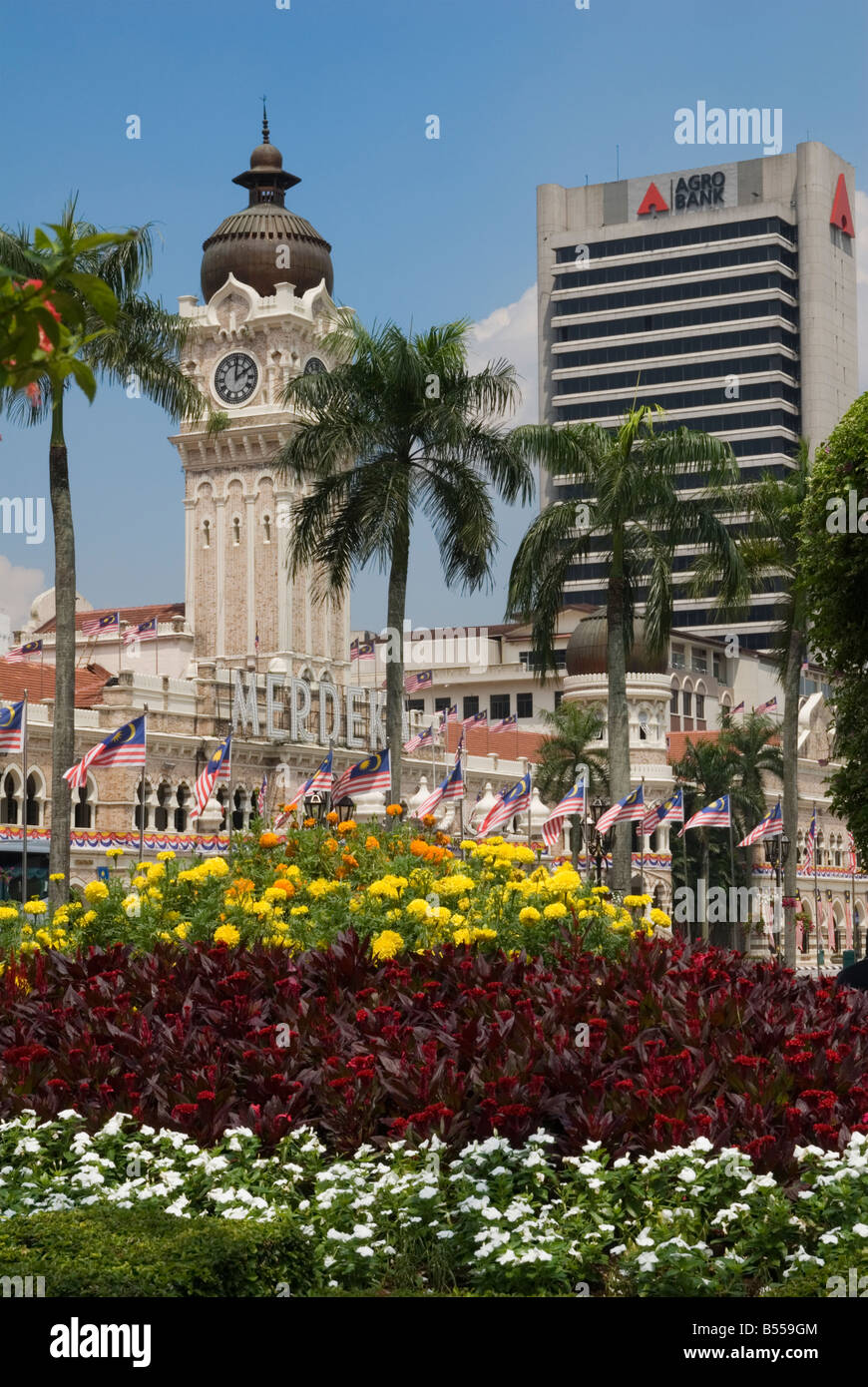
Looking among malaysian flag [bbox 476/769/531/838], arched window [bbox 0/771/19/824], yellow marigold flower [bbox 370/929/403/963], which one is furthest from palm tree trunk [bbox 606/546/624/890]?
arched window [bbox 0/771/19/824]

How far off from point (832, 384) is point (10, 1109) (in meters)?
131

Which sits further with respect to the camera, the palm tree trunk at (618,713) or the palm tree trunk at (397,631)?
the palm tree trunk at (618,713)

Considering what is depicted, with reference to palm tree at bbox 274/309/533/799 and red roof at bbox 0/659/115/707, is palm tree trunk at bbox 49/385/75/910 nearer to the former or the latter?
palm tree at bbox 274/309/533/799

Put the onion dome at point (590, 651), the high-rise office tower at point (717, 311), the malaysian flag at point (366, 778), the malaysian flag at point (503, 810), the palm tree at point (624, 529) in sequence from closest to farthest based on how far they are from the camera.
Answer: the palm tree at point (624, 529) → the malaysian flag at point (366, 778) → the malaysian flag at point (503, 810) → the onion dome at point (590, 651) → the high-rise office tower at point (717, 311)

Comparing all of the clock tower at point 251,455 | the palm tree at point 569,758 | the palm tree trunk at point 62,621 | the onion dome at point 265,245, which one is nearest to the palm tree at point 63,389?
the palm tree trunk at point 62,621

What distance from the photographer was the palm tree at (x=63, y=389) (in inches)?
1003

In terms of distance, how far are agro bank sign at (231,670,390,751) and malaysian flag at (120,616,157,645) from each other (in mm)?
11705

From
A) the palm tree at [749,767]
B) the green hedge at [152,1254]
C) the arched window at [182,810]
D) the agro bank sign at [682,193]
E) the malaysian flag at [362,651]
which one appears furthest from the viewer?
the agro bank sign at [682,193]

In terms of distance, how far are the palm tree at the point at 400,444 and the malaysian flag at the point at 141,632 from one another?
5296 cm

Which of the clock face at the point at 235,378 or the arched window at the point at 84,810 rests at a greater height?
the clock face at the point at 235,378

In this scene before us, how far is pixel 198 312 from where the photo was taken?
91688 mm

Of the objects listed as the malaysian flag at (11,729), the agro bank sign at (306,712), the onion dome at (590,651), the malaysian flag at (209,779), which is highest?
the onion dome at (590,651)

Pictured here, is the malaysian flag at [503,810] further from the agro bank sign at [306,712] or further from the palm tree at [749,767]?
the palm tree at [749,767]
